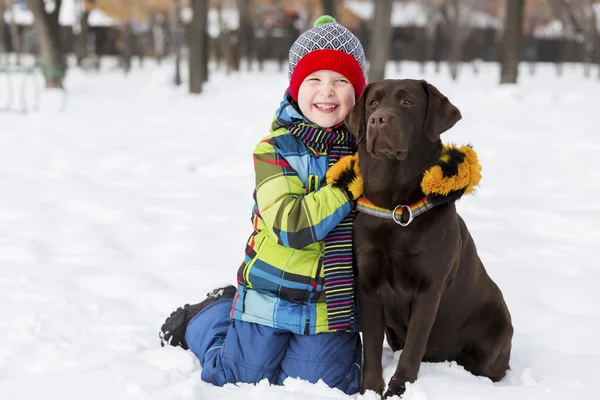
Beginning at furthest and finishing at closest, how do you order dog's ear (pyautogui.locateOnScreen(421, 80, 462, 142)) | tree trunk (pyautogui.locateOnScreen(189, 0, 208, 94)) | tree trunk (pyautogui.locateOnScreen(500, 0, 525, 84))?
tree trunk (pyautogui.locateOnScreen(189, 0, 208, 94))
tree trunk (pyautogui.locateOnScreen(500, 0, 525, 84))
dog's ear (pyautogui.locateOnScreen(421, 80, 462, 142))

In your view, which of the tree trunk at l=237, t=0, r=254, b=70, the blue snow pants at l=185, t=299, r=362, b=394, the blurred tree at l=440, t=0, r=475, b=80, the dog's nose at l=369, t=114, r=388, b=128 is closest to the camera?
the dog's nose at l=369, t=114, r=388, b=128

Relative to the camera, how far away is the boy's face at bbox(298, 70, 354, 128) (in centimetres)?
295

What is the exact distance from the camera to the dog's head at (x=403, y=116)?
2.50 meters

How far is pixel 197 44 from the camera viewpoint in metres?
15.9

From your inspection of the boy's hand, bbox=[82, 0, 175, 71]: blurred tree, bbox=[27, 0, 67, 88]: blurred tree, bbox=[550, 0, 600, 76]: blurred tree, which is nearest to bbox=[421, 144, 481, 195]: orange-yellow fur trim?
the boy's hand

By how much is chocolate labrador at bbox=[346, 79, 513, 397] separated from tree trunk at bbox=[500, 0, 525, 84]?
12367 millimetres

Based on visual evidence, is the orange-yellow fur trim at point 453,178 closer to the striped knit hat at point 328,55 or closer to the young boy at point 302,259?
the young boy at point 302,259

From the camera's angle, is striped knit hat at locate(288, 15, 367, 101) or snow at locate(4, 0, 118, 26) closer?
striped knit hat at locate(288, 15, 367, 101)

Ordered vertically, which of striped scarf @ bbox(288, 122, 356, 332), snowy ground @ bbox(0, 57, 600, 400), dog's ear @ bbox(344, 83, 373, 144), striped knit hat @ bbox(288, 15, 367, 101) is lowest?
snowy ground @ bbox(0, 57, 600, 400)

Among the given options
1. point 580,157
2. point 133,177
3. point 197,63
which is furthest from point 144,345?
point 197,63

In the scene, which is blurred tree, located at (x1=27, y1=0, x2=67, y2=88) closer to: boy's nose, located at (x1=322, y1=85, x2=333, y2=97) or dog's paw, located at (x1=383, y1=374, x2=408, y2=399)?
boy's nose, located at (x1=322, y1=85, x2=333, y2=97)

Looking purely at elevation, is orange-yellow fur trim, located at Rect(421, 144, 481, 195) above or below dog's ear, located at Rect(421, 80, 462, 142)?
below

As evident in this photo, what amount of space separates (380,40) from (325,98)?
10.2 m

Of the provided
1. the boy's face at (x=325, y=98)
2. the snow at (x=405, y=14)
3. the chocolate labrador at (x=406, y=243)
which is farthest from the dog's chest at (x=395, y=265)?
the snow at (x=405, y=14)
